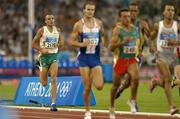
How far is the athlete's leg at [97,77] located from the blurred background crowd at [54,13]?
22.3m

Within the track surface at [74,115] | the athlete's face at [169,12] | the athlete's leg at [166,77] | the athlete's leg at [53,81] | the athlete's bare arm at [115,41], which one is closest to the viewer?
the athlete's bare arm at [115,41]

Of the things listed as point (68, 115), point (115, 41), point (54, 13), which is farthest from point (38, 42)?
point (54, 13)

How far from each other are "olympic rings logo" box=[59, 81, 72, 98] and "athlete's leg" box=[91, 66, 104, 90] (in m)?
4.51

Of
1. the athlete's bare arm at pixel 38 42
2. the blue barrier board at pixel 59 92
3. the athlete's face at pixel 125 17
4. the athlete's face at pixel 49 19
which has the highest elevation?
the athlete's face at pixel 125 17

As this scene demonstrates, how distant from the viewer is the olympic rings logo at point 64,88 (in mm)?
16500

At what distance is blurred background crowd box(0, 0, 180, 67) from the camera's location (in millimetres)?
35625

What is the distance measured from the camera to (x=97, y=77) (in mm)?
11859

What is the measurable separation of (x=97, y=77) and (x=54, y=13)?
25.8 metres

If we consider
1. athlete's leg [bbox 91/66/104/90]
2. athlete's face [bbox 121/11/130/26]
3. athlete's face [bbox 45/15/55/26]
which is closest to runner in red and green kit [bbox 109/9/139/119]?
athlete's face [bbox 121/11/130/26]

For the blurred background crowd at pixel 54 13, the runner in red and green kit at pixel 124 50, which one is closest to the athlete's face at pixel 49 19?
the runner in red and green kit at pixel 124 50

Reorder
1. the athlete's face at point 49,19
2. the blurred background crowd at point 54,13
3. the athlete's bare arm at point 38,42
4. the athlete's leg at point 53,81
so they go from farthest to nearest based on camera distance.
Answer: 1. the blurred background crowd at point 54,13
2. the athlete's bare arm at point 38,42
3. the athlete's face at point 49,19
4. the athlete's leg at point 53,81

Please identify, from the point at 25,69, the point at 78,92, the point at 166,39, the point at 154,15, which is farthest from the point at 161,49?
the point at 154,15

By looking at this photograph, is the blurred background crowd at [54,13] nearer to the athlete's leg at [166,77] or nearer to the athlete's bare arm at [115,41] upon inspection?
the athlete's leg at [166,77]

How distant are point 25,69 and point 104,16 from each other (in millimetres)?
7040
